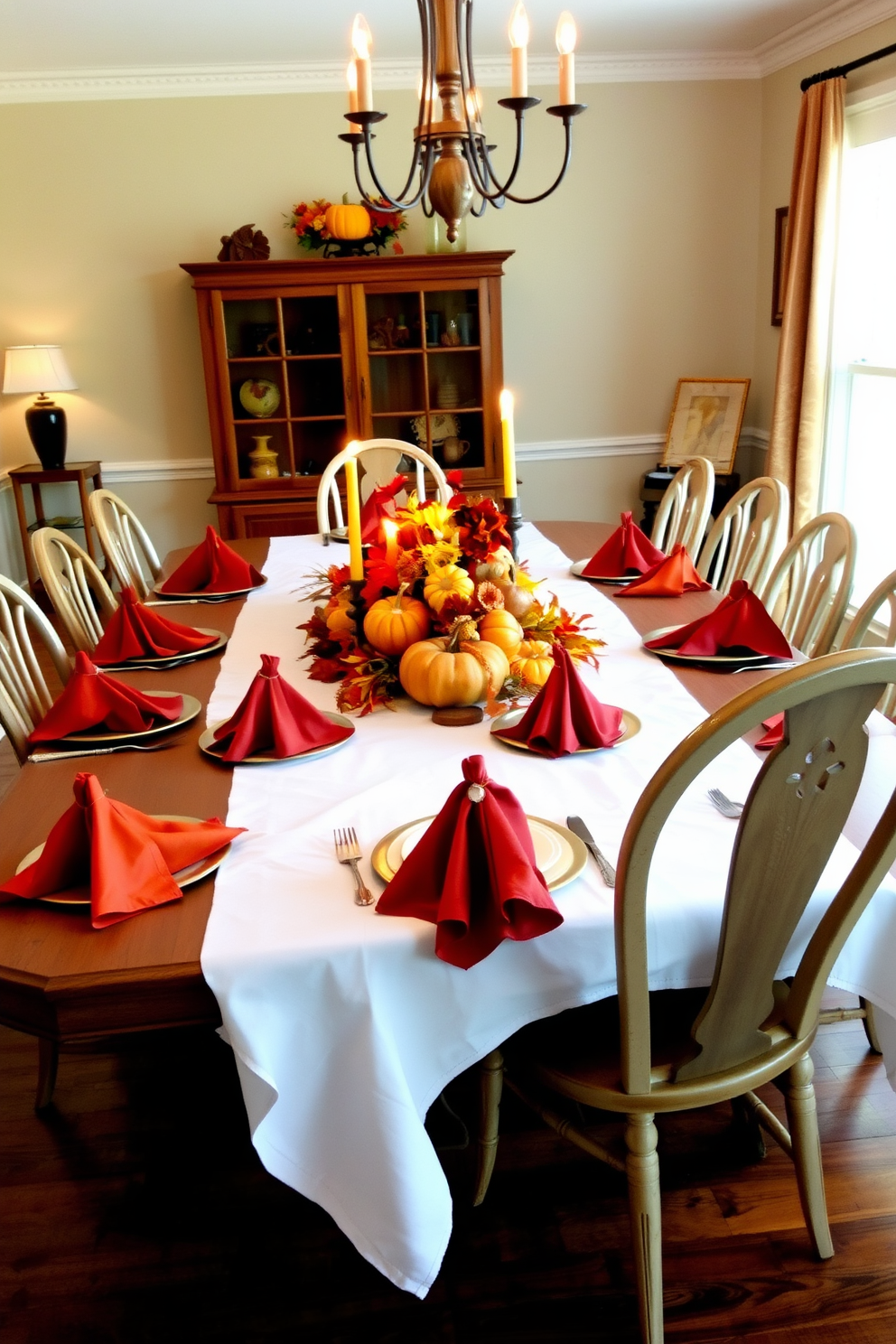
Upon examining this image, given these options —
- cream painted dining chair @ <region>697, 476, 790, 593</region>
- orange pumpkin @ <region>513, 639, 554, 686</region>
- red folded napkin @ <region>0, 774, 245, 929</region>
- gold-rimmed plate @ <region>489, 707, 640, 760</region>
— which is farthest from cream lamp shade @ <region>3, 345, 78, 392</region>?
red folded napkin @ <region>0, 774, 245, 929</region>

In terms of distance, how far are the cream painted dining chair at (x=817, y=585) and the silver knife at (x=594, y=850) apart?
81 centimetres

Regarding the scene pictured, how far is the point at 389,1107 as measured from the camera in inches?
45.2

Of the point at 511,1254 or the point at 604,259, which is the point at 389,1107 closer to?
the point at 511,1254

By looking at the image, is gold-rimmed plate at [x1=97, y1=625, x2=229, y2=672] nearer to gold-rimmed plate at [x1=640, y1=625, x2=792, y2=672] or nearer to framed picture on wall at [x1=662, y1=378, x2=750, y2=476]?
gold-rimmed plate at [x1=640, y1=625, x2=792, y2=672]

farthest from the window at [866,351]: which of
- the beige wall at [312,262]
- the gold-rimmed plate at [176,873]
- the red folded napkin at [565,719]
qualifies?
the gold-rimmed plate at [176,873]

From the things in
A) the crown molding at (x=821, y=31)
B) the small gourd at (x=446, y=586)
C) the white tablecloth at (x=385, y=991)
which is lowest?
the white tablecloth at (x=385, y=991)

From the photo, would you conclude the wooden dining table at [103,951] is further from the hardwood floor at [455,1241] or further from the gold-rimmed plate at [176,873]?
the hardwood floor at [455,1241]

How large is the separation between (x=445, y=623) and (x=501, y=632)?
0.10 m

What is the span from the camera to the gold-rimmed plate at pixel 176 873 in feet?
4.06

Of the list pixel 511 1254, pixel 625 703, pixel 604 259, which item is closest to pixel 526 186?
pixel 604 259

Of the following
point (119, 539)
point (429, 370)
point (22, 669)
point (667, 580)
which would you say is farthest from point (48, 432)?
point (667, 580)

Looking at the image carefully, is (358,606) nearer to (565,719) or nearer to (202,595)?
A: (565,719)

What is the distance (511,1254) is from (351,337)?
3759mm

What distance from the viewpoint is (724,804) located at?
1.41 meters
